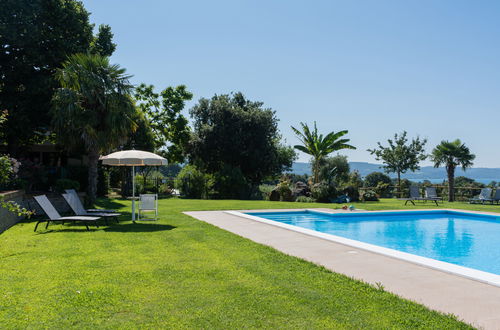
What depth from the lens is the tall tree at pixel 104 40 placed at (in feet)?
67.2

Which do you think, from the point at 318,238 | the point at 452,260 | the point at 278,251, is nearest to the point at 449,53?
the point at 452,260

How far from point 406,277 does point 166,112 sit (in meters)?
27.9

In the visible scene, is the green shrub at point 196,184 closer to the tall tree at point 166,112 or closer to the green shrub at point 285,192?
the green shrub at point 285,192

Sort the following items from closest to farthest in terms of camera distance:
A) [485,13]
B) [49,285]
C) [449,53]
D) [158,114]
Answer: [49,285] → [485,13] → [449,53] → [158,114]

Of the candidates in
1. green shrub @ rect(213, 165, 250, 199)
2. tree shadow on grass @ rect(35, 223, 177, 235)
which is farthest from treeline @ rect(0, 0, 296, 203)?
green shrub @ rect(213, 165, 250, 199)

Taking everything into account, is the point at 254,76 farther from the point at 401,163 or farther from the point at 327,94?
the point at 401,163

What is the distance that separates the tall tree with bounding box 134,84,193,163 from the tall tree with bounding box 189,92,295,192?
1.35 m

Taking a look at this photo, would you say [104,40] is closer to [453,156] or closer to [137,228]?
[137,228]

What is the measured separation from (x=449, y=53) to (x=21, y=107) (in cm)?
2186

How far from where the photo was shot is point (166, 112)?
30906mm

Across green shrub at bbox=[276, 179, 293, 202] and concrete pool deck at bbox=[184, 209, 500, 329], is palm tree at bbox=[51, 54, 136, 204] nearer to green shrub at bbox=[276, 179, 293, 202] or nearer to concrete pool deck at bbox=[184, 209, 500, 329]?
concrete pool deck at bbox=[184, 209, 500, 329]

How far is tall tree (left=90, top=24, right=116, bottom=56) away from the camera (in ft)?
67.2

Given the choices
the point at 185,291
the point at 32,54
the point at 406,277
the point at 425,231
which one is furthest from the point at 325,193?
the point at 185,291

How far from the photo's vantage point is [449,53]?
65.9 feet
